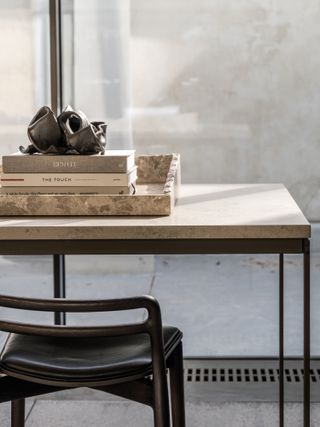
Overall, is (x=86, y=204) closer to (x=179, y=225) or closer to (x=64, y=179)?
(x=64, y=179)

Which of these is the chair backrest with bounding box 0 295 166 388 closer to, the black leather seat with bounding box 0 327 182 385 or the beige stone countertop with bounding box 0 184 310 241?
the black leather seat with bounding box 0 327 182 385

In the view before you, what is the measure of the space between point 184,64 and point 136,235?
118 centimetres

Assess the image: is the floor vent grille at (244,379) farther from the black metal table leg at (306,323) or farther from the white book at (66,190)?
the white book at (66,190)

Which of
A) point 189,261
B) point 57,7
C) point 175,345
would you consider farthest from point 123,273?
point 175,345

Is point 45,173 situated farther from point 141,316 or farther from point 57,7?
point 141,316

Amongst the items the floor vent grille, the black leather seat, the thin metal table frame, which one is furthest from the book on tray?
the floor vent grille

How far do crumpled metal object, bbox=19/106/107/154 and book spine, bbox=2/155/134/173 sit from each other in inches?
1.6

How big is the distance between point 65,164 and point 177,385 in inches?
23.5

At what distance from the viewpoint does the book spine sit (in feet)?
6.12

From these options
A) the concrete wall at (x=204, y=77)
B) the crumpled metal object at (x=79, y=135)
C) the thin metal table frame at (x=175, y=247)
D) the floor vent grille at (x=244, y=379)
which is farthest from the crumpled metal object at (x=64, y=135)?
the floor vent grille at (x=244, y=379)

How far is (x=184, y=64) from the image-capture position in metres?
2.70

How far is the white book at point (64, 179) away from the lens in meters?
1.86

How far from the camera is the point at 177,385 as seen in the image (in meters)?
1.71

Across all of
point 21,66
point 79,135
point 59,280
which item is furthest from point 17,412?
point 21,66
